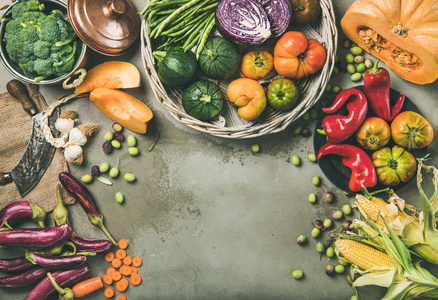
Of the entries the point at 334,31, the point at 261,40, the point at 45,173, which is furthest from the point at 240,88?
the point at 45,173

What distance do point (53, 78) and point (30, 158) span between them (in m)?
0.60

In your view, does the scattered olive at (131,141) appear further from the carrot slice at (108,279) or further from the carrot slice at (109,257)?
the carrot slice at (108,279)

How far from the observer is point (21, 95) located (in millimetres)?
2512

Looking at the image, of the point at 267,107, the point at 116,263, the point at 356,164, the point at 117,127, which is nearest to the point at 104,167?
the point at 117,127

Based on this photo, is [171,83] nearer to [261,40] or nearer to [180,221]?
[261,40]

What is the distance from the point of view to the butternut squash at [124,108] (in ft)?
7.89

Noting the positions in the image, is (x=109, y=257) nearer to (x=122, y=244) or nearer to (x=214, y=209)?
(x=122, y=244)

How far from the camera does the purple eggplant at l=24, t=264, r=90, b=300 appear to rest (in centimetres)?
237

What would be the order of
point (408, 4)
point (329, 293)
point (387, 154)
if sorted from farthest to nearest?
point (329, 293)
point (387, 154)
point (408, 4)


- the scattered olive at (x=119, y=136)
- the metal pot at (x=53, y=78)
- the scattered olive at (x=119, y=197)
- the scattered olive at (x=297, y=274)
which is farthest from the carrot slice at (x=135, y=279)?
the metal pot at (x=53, y=78)

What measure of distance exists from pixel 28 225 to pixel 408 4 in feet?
9.56

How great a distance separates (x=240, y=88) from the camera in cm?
220

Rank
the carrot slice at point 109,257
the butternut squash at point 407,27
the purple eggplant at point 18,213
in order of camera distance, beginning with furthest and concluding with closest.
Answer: the carrot slice at point 109,257, the purple eggplant at point 18,213, the butternut squash at point 407,27

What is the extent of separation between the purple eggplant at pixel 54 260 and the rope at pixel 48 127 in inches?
29.6
